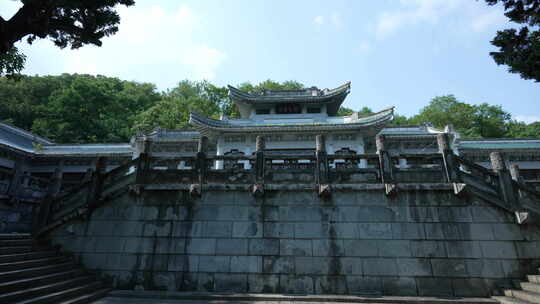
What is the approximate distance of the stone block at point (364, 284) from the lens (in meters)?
7.13

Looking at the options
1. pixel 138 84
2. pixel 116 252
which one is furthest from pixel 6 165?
pixel 138 84

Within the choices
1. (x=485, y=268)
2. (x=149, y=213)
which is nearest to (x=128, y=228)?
(x=149, y=213)

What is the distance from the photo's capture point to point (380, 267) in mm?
7266

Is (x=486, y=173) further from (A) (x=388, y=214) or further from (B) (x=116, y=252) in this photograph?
(B) (x=116, y=252)

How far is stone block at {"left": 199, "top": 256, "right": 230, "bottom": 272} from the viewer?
7516 millimetres

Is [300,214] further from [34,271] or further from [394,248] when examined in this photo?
[34,271]

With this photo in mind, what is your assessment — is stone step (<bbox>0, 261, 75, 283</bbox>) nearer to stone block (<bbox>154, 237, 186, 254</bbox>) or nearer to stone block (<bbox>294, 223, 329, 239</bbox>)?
stone block (<bbox>154, 237, 186, 254</bbox>)

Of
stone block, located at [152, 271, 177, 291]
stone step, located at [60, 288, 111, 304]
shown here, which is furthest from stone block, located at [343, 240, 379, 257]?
stone step, located at [60, 288, 111, 304]

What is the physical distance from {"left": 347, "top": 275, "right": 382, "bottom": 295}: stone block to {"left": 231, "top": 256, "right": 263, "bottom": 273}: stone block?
2603 mm

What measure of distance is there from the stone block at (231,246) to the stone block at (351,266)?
287cm

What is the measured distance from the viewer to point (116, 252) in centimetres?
777

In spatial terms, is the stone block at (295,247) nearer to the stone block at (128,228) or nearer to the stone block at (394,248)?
the stone block at (394,248)

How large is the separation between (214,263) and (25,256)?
5003mm

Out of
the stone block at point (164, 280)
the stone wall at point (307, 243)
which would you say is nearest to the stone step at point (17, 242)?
the stone wall at point (307, 243)
